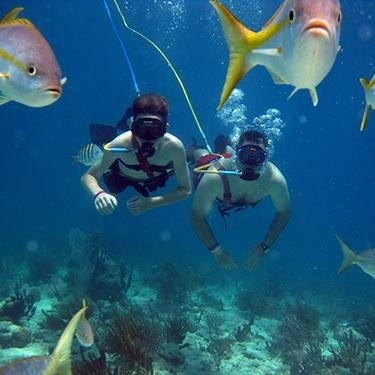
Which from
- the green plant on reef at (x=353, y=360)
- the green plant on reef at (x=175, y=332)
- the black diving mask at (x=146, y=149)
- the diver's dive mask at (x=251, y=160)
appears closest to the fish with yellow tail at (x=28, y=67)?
the black diving mask at (x=146, y=149)

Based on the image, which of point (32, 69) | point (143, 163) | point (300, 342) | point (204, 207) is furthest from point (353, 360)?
point (32, 69)

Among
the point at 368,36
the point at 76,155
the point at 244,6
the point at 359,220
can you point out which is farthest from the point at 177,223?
the point at 359,220

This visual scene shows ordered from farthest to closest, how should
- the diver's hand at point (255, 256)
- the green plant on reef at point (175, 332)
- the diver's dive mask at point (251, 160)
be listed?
the green plant on reef at point (175, 332)
the diver's hand at point (255, 256)
the diver's dive mask at point (251, 160)

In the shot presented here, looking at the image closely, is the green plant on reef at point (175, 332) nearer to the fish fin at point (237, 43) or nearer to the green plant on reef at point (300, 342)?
the green plant on reef at point (300, 342)

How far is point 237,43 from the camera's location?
5.12ft

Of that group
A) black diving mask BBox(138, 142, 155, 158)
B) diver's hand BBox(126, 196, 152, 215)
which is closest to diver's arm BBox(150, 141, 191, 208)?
diver's hand BBox(126, 196, 152, 215)

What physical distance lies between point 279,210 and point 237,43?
5589 millimetres

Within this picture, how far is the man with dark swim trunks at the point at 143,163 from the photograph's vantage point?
514 centimetres

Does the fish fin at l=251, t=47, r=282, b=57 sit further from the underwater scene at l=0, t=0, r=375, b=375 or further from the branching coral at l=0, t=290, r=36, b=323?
the branching coral at l=0, t=290, r=36, b=323

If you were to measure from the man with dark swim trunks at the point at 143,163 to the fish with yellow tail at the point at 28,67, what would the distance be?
9.58ft

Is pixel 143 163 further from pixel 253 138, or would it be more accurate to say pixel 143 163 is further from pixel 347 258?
pixel 347 258

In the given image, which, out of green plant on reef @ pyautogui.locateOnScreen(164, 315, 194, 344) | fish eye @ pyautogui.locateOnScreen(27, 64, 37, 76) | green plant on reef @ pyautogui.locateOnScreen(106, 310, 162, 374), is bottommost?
green plant on reef @ pyautogui.locateOnScreen(164, 315, 194, 344)

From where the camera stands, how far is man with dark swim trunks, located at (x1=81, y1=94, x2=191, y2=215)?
16.9 feet

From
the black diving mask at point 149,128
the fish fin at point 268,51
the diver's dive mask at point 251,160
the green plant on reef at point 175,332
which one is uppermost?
the fish fin at point 268,51
